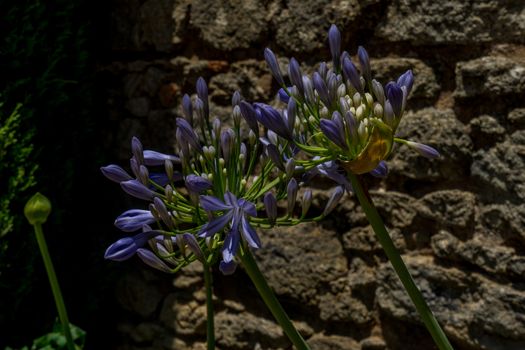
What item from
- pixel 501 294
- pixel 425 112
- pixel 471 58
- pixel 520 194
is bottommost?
pixel 501 294

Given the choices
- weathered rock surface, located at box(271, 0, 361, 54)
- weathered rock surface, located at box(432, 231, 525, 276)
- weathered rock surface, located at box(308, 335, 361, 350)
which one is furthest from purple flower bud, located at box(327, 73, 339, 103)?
weathered rock surface, located at box(308, 335, 361, 350)

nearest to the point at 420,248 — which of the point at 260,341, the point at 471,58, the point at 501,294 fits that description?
the point at 501,294

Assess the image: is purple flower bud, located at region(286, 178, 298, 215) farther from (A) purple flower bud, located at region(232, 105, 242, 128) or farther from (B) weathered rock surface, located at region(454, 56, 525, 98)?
(B) weathered rock surface, located at region(454, 56, 525, 98)

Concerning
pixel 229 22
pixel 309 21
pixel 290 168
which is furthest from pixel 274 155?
pixel 229 22

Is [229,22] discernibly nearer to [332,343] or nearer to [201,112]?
[332,343]

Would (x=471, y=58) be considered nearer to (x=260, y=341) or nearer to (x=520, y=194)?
(x=520, y=194)

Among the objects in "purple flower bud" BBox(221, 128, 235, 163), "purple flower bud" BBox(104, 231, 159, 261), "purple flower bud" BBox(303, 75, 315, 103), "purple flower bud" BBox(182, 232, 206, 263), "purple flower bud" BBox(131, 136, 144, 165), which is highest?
"purple flower bud" BBox(303, 75, 315, 103)
